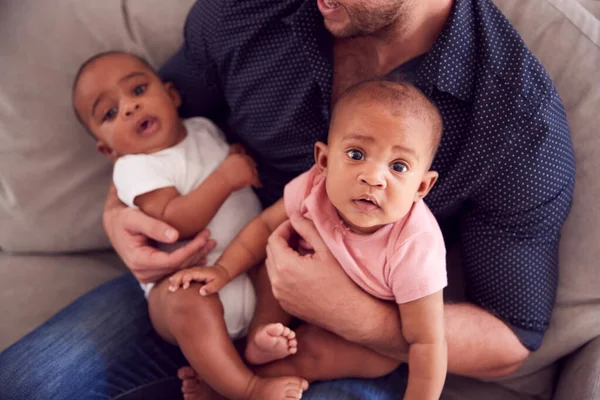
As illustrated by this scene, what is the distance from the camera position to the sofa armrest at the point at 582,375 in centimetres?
103

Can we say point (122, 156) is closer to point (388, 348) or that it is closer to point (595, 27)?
point (388, 348)

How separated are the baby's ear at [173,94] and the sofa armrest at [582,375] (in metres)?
1.11

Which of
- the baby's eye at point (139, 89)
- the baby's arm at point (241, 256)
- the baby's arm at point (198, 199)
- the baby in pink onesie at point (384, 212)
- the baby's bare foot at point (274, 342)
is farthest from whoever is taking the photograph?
the baby's eye at point (139, 89)

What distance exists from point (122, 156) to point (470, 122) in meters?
0.83

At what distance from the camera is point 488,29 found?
107 cm

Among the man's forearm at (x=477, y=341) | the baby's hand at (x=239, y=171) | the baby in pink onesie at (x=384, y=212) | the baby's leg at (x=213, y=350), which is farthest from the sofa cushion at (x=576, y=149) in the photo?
the baby's hand at (x=239, y=171)

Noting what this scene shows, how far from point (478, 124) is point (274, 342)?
1.89 feet

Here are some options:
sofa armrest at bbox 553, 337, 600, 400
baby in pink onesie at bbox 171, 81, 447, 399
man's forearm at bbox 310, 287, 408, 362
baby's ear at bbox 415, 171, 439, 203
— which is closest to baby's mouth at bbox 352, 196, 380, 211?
baby in pink onesie at bbox 171, 81, 447, 399

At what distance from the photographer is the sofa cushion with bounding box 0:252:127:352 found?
1.37 metres

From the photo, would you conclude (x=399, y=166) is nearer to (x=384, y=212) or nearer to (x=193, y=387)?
(x=384, y=212)

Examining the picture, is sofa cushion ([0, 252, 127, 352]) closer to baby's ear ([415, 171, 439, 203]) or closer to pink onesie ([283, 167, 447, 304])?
pink onesie ([283, 167, 447, 304])

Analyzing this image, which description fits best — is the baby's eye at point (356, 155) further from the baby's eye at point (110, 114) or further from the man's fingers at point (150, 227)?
the baby's eye at point (110, 114)

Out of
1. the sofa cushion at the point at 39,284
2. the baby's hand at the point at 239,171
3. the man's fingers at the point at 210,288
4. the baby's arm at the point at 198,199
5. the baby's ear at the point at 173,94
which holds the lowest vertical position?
the sofa cushion at the point at 39,284

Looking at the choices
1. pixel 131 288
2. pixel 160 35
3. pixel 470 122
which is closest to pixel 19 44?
pixel 160 35
